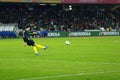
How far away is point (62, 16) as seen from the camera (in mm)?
66000

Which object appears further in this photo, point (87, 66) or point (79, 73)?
point (87, 66)

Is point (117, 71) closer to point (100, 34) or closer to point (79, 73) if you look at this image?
Answer: point (79, 73)

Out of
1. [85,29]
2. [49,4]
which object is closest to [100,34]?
[85,29]

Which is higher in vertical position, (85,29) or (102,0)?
(102,0)

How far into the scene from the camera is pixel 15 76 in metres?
15.9

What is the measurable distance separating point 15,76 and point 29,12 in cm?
4954

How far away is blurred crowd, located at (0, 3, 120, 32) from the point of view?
205 ft

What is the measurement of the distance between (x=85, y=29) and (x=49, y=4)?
7194 millimetres

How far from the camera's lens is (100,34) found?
6156 centimetres

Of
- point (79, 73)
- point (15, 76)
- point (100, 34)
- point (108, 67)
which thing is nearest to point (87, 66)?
point (108, 67)

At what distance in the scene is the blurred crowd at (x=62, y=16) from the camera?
6247 cm

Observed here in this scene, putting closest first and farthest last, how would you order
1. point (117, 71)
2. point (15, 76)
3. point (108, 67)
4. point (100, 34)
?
point (15, 76) < point (117, 71) < point (108, 67) < point (100, 34)

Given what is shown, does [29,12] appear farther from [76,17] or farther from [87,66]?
[87,66]

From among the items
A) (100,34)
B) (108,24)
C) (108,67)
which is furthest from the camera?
(108,24)
